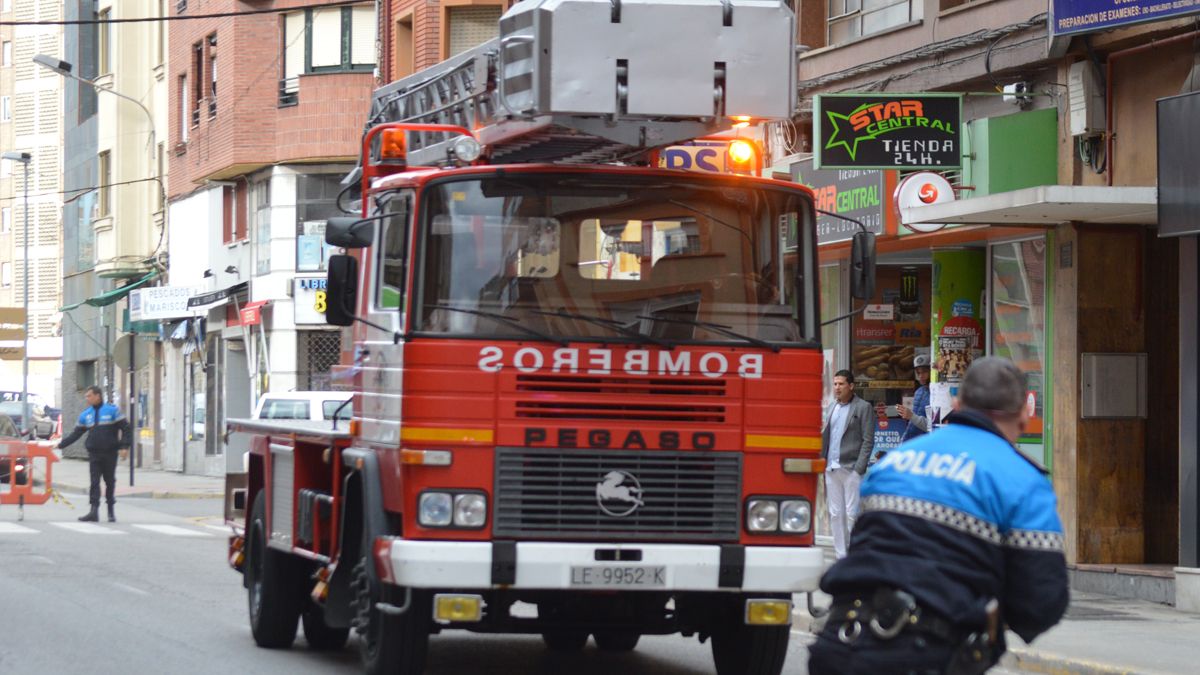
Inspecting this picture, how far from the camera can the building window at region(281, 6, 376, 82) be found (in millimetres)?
37438

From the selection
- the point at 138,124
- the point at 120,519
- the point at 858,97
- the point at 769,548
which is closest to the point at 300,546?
the point at 769,548

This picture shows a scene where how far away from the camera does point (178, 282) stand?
45.6m

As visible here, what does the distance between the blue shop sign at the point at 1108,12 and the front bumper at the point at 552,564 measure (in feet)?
21.3

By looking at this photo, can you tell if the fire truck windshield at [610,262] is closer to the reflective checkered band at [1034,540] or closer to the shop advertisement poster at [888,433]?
the reflective checkered band at [1034,540]

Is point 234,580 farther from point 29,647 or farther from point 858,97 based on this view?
point 858,97

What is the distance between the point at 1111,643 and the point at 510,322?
4983 millimetres

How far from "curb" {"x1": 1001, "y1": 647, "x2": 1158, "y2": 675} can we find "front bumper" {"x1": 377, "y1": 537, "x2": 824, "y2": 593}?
2.50 m

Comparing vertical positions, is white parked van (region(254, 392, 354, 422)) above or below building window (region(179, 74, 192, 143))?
below

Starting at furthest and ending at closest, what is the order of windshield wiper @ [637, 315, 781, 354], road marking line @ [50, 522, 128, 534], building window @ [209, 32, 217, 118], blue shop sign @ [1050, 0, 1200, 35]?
building window @ [209, 32, 217, 118] → road marking line @ [50, 522, 128, 534] → blue shop sign @ [1050, 0, 1200, 35] → windshield wiper @ [637, 315, 781, 354]

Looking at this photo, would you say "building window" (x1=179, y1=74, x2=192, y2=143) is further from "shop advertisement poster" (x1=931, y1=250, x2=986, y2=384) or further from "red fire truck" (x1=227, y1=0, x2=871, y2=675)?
"red fire truck" (x1=227, y1=0, x2=871, y2=675)

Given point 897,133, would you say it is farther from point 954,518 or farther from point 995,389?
point 954,518

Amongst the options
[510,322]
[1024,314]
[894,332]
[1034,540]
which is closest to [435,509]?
[510,322]

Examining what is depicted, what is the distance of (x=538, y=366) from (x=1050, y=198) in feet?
20.4

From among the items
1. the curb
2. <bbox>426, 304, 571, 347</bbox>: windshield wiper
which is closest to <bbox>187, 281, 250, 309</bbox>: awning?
the curb
